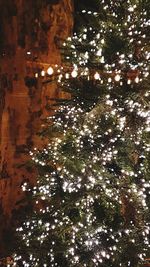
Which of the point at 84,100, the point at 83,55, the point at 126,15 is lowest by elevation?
the point at 84,100

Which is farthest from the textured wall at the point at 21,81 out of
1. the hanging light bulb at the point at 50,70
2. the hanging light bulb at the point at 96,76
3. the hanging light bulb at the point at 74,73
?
the hanging light bulb at the point at 96,76

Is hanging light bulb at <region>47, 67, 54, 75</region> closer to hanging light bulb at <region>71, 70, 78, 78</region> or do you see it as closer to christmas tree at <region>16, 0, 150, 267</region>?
christmas tree at <region>16, 0, 150, 267</region>

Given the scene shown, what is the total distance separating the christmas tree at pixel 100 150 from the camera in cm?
231

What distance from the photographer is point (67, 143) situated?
2381 millimetres

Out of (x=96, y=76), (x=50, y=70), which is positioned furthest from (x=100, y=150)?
(x=50, y=70)

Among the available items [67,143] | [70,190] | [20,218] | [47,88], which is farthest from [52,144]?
[20,218]

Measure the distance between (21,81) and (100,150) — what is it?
883 millimetres

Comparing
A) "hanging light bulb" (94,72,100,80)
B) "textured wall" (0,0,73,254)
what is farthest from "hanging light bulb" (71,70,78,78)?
"textured wall" (0,0,73,254)

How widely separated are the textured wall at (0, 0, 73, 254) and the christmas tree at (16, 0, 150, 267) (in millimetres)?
387

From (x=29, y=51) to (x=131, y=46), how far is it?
2.80 feet

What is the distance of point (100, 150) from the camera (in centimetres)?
236

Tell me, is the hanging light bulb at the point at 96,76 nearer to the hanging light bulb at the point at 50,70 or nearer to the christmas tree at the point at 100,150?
the christmas tree at the point at 100,150

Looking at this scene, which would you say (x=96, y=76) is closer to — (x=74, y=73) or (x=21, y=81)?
(x=74, y=73)

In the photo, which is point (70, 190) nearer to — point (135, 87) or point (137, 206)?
point (137, 206)
